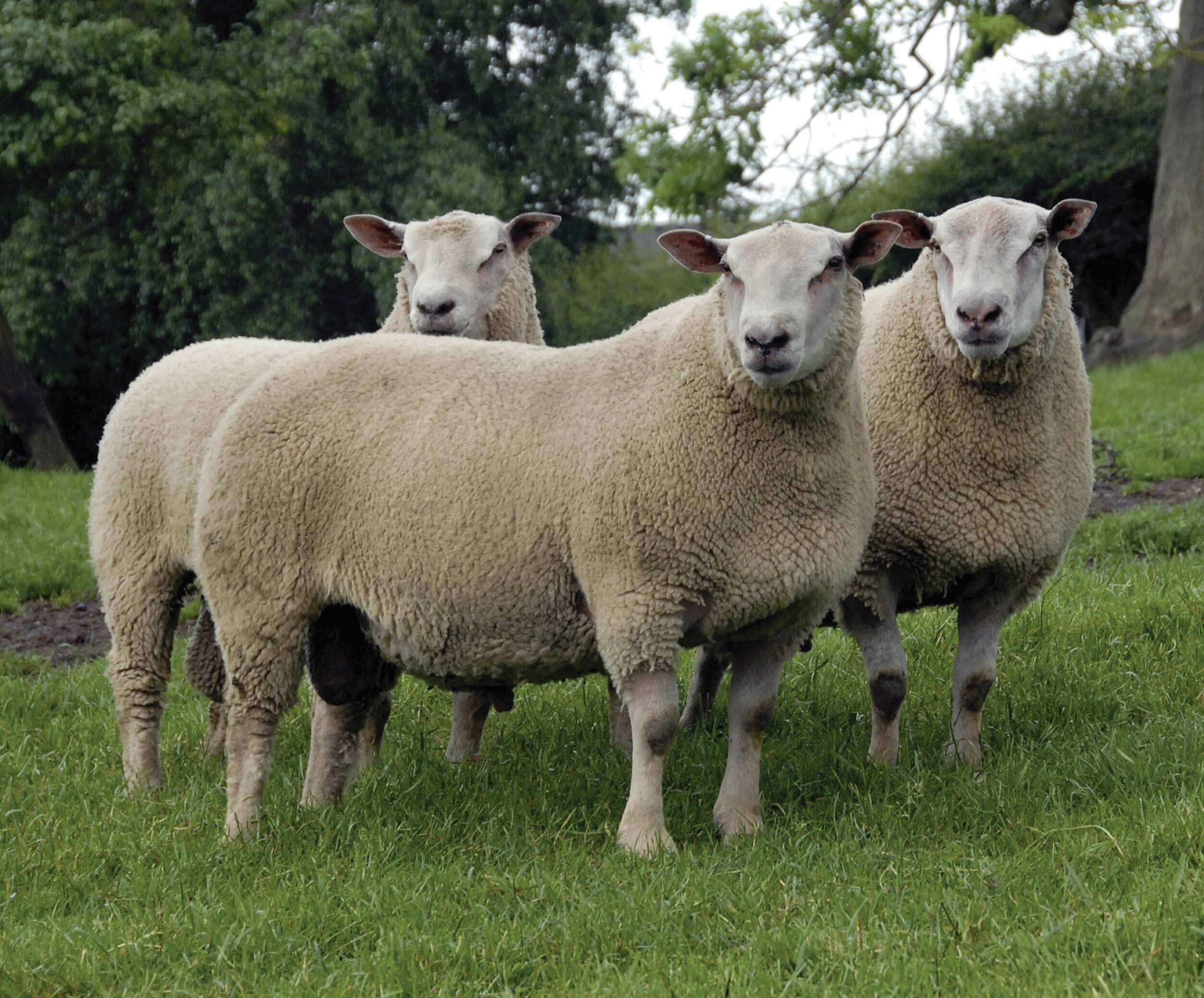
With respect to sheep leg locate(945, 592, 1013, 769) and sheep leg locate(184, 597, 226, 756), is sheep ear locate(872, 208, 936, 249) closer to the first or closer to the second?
sheep leg locate(945, 592, 1013, 769)

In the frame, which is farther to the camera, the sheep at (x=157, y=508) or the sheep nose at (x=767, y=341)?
the sheep at (x=157, y=508)

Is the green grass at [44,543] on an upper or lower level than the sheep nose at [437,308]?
lower

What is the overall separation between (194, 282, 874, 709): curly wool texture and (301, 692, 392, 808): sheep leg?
0.29m

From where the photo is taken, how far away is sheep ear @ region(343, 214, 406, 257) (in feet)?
19.5

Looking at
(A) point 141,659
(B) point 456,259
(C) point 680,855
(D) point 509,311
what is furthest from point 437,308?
(C) point 680,855

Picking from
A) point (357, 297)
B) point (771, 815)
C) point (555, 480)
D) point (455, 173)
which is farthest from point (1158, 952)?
point (357, 297)

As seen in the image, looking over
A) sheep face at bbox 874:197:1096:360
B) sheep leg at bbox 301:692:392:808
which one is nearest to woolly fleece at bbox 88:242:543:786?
sheep leg at bbox 301:692:392:808

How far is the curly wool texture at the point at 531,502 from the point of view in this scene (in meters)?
3.93

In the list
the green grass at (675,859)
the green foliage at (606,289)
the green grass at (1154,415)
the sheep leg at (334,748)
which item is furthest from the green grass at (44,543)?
the green foliage at (606,289)

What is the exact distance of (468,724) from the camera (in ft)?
16.9

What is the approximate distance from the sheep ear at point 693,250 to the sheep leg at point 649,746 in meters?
1.20

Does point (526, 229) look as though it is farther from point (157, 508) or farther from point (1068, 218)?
point (1068, 218)

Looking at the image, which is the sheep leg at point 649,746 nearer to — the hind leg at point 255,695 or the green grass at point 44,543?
the hind leg at point 255,695

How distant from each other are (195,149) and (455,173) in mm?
3818
